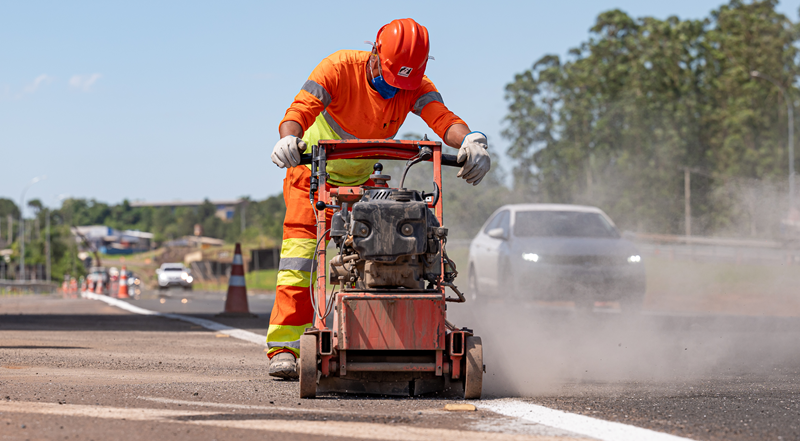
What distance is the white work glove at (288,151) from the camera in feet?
15.4

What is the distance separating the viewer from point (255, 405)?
12.6 ft

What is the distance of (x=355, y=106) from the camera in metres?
5.20

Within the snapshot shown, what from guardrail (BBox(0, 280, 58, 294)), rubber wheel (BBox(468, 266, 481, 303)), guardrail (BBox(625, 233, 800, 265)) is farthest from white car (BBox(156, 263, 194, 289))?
rubber wheel (BBox(468, 266, 481, 303))

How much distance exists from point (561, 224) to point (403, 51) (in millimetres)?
8457

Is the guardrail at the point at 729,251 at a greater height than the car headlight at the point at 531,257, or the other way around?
the guardrail at the point at 729,251

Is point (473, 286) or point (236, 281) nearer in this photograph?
point (236, 281)

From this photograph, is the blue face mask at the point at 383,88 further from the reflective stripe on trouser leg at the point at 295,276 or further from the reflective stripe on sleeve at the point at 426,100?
the reflective stripe on trouser leg at the point at 295,276

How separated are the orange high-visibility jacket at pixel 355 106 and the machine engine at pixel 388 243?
0.78 m

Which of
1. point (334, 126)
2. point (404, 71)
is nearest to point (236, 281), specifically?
point (334, 126)

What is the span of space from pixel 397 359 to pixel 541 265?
7933 millimetres

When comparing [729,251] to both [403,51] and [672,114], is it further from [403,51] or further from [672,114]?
[403,51]

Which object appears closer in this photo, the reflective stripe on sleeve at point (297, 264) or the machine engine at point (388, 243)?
the machine engine at point (388, 243)

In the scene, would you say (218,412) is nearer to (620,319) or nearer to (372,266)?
(372,266)

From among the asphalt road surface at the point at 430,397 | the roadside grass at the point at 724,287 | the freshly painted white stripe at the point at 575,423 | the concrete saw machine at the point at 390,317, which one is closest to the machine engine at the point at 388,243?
the concrete saw machine at the point at 390,317
